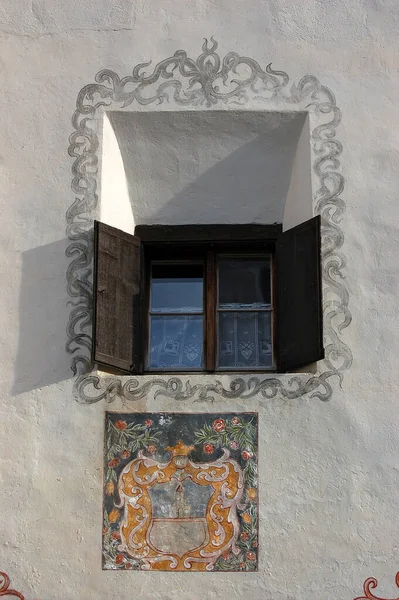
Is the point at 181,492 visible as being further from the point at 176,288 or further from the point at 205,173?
the point at 205,173

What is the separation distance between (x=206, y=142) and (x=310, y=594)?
9.13 ft

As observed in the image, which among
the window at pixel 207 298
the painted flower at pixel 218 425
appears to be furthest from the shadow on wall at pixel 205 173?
the painted flower at pixel 218 425

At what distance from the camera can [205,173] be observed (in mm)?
7645

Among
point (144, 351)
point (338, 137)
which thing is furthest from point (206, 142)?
point (144, 351)

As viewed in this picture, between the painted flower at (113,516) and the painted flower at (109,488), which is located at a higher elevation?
the painted flower at (109,488)

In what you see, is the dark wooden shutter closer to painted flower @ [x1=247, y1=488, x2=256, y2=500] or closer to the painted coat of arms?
the painted coat of arms

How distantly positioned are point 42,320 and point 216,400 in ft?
3.56

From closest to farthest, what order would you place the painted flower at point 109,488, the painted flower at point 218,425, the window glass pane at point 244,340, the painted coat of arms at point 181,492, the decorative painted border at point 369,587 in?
the decorative painted border at point 369,587, the painted coat of arms at point 181,492, the painted flower at point 109,488, the painted flower at point 218,425, the window glass pane at point 244,340

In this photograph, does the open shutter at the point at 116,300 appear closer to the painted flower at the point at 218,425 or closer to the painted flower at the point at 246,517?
the painted flower at the point at 218,425

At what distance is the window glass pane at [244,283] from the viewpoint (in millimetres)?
7523

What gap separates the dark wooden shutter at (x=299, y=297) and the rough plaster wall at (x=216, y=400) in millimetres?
212

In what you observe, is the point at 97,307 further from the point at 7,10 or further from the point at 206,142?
the point at 7,10

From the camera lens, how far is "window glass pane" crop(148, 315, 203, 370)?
7363 mm

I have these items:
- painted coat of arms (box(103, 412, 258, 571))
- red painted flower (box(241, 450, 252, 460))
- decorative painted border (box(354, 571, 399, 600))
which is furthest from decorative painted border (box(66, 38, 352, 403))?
decorative painted border (box(354, 571, 399, 600))
